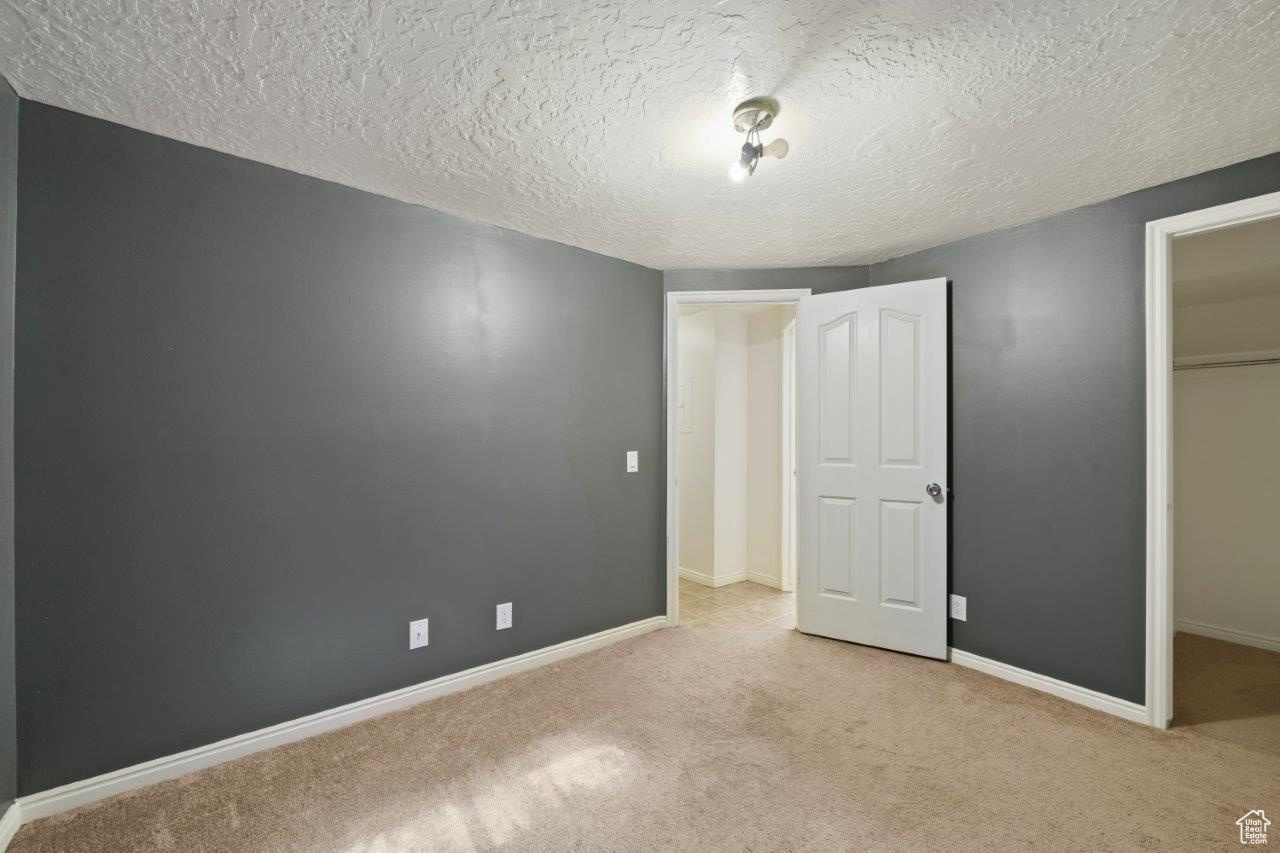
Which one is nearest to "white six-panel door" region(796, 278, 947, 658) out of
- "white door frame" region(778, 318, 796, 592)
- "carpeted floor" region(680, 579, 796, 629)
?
"carpeted floor" region(680, 579, 796, 629)

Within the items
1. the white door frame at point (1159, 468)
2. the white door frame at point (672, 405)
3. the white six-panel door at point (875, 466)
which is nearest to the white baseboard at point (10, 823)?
the white door frame at point (672, 405)

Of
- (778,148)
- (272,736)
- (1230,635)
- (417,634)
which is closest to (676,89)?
(778,148)

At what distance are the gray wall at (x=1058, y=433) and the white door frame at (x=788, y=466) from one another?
4.66 ft

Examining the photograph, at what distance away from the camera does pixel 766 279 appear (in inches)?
139

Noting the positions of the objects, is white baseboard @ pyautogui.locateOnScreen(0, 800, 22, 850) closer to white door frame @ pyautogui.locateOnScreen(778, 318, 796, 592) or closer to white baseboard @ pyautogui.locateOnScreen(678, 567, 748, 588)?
white baseboard @ pyautogui.locateOnScreen(678, 567, 748, 588)

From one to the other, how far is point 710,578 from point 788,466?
3.73ft

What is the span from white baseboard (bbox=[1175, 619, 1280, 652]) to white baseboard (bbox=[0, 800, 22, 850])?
18.5 feet

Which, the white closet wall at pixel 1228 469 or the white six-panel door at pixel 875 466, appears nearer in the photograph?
the white six-panel door at pixel 875 466

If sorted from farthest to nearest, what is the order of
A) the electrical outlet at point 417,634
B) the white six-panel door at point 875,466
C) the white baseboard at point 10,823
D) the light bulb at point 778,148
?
the white six-panel door at point 875,466, the electrical outlet at point 417,634, the light bulb at point 778,148, the white baseboard at point 10,823

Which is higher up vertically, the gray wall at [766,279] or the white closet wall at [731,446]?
the gray wall at [766,279]

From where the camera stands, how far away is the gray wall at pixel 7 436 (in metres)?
1.67

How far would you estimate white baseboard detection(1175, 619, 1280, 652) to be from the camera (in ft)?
10.3

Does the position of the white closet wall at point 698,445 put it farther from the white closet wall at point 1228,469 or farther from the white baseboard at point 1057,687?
the white closet wall at point 1228,469

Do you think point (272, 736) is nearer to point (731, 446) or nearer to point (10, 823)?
point (10, 823)
